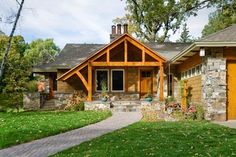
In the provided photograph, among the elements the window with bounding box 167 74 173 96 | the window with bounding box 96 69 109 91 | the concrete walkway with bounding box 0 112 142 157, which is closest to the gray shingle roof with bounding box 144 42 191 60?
the window with bounding box 167 74 173 96

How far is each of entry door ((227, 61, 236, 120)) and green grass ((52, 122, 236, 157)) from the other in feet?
15.9

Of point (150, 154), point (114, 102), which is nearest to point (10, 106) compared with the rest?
point (114, 102)

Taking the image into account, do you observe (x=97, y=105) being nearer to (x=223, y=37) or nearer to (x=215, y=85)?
(x=215, y=85)

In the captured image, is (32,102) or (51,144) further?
(32,102)

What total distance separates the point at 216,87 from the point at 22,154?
10047 mm

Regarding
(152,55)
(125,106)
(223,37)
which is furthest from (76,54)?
(223,37)

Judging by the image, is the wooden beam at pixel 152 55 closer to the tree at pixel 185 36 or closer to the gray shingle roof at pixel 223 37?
the gray shingle roof at pixel 223 37

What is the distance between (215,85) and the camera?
16203 millimetres

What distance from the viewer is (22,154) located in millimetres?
8414

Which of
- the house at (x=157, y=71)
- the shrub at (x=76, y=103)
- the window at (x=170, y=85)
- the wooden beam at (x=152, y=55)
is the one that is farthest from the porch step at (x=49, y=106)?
the window at (x=170, y=85)

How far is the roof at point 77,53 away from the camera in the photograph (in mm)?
26344

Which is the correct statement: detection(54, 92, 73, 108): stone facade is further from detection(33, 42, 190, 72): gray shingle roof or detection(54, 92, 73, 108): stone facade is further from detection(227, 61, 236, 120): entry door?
detection(227, 61, 236, 120): entry door

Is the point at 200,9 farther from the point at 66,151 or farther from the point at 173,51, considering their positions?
the point at 66,151

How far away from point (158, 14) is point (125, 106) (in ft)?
33.7
